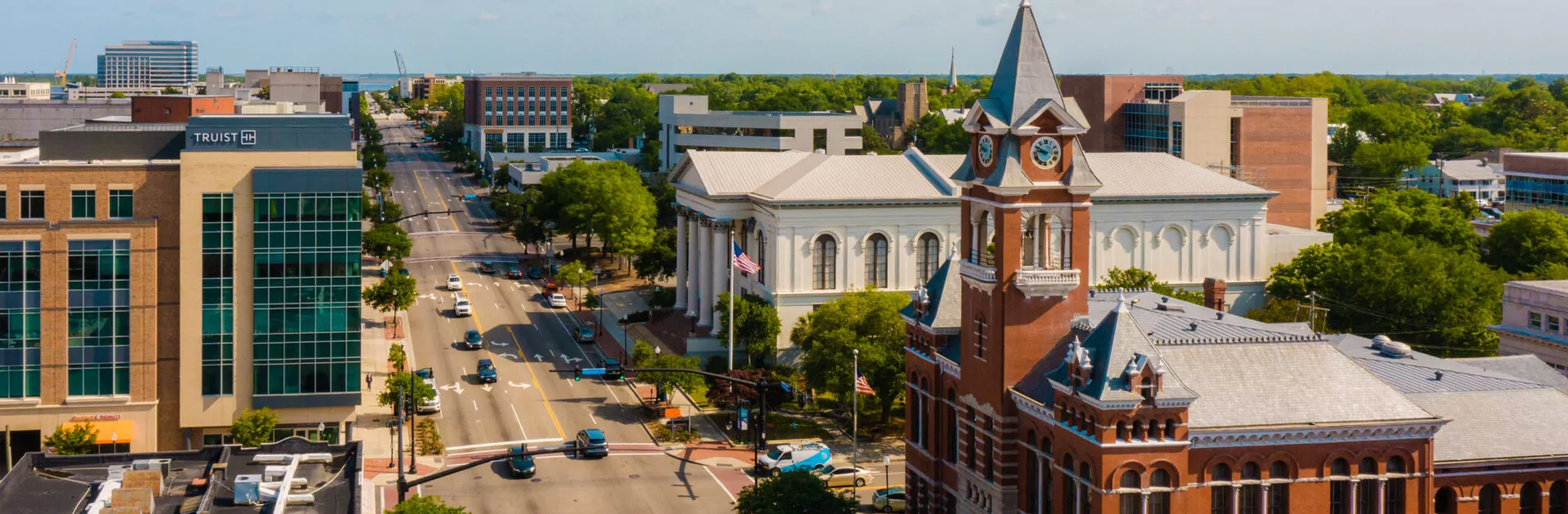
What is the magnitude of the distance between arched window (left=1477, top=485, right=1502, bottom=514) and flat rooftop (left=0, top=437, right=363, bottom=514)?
42713 mm

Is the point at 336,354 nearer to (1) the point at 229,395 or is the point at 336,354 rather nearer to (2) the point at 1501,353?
(1) the point at 229,395

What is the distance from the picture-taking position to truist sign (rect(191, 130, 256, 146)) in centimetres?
8481

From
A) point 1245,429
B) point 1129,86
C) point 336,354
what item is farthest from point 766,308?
point 1129,86

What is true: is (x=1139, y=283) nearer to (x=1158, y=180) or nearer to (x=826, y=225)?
(x=1158, y=180)

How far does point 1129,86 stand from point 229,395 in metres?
125

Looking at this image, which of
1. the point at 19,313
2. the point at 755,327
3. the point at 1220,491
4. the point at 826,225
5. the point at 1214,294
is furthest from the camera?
the point at 826,225

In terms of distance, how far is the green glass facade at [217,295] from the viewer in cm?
8400

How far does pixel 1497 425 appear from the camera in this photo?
64.0 m

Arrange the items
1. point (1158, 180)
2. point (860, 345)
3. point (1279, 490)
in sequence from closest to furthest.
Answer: point (1279, 490), point (860, 345), point (1158, 180)

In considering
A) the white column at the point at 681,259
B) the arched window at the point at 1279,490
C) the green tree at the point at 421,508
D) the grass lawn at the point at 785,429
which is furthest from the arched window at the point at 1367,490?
the white column at the point at 681,259

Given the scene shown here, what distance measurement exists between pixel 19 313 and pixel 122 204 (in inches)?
291

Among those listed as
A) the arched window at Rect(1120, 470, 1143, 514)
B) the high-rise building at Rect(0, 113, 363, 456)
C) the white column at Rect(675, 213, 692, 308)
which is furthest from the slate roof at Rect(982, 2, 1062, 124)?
the white column at Rect(675, 213, 692, 308)

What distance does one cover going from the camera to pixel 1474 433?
6359cm

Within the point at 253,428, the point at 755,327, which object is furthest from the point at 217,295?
the point at 755,327
